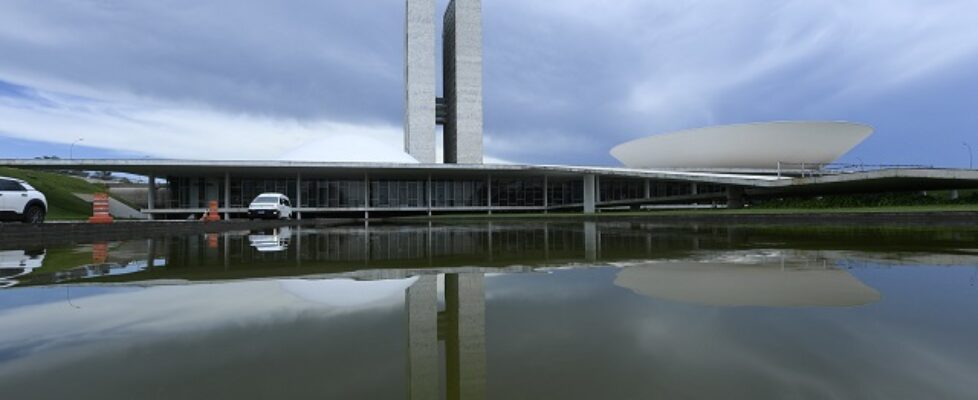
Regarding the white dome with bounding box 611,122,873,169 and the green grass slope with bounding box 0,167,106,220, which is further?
the white dome with bounding box 611,122,873,169

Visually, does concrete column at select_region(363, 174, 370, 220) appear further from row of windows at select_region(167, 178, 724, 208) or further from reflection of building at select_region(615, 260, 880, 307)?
reflection of building at select_region(615, 260, 880, 307)

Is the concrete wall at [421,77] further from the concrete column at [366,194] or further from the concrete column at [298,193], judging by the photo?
the concrete column at [298,193]

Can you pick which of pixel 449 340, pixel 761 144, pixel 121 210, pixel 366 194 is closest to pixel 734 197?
pixel 761 144

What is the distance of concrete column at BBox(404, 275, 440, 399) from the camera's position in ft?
7.25

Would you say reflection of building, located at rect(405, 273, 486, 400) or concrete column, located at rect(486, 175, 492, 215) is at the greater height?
concrete column, located at rect(486, 175, 492, 215)

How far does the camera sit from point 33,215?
480 inches

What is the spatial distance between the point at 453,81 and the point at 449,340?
62.6m

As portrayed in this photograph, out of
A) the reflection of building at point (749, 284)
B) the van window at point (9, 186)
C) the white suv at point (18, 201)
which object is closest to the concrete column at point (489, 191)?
the white suv at point (18, 201)

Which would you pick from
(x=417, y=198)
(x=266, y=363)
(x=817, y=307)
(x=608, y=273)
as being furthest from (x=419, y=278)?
(x=417, y=198)

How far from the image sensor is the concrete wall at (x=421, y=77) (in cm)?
5825

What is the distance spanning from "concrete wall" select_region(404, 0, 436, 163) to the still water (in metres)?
53.6

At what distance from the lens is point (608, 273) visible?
549cm

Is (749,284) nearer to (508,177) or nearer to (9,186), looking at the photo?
(9,186)

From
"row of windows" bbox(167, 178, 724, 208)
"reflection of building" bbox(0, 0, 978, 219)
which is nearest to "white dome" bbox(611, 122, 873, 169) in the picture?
"reflection of building" bbox(0, 0, 978, 219)
